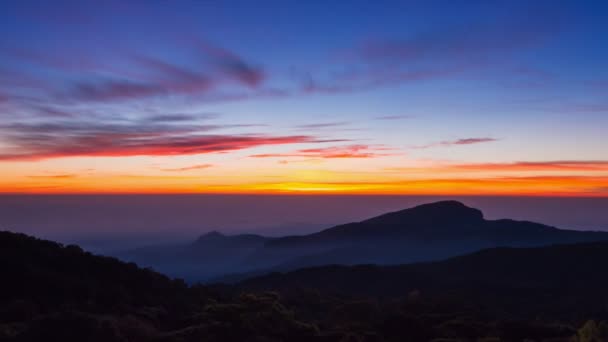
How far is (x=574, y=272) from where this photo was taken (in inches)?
2410

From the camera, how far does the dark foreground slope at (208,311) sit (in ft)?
48.4

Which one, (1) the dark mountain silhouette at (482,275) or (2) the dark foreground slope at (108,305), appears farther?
(1) the dark mountain silhouette at (482,275)

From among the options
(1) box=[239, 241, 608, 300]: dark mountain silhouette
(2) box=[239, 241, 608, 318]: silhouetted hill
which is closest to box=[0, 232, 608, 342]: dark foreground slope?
(2) box=[239, 241, 608, 318]: silhouetted hill

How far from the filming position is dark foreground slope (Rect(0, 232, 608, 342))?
48.4 ft

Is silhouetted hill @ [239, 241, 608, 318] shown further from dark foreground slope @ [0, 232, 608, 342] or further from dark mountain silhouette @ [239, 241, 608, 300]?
dark foreground slope @ [0, 232, 608, 342]

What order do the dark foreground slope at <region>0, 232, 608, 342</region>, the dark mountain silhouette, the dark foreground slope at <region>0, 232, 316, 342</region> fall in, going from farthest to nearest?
the dark mountain silhouette, the dark foreground slope at <region>0, 232, 608, 342</region>, the dark foreground slope at <region>0, 232, 316, 342</region>

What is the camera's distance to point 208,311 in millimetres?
18141

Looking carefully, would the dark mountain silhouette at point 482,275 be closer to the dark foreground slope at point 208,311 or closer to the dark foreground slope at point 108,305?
the dark foreground slope at point 208,311

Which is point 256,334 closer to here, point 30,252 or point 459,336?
Result: point 459,336

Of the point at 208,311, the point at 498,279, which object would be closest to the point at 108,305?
the point at 208,311

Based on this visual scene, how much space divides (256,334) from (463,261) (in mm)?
64214

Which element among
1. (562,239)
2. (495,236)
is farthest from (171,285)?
(495,236)

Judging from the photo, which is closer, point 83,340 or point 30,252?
point 83,340

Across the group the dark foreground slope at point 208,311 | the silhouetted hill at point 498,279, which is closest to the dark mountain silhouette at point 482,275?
the silhouetted hill at point 498,279
